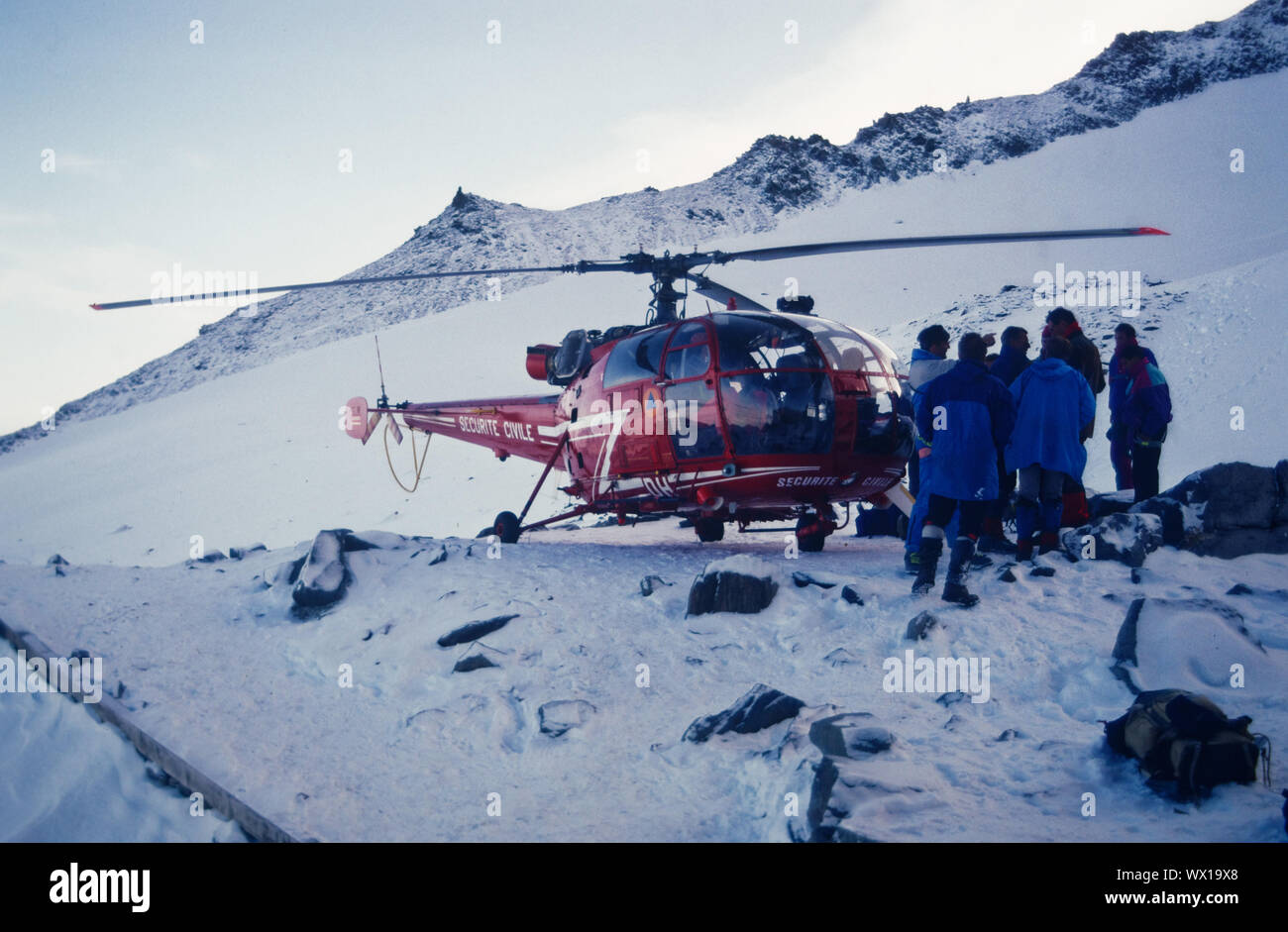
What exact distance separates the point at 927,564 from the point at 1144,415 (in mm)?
3242

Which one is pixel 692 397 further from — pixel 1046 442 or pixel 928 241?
pixel 1046 442

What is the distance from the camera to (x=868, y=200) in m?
49.1

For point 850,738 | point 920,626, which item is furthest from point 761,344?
point 850,738

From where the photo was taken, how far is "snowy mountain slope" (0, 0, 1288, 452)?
39562 millimetres

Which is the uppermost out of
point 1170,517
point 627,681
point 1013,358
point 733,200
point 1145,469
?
point 733,200

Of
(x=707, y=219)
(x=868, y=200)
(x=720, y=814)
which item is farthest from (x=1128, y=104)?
(x=720, y=814)

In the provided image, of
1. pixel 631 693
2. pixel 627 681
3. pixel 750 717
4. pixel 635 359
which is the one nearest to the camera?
pixel 750 717

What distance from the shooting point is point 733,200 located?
50062mm

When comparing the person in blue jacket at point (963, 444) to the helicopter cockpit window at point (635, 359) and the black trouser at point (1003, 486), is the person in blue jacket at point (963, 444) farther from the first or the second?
the helicopter cockpit window at point (635, 359)

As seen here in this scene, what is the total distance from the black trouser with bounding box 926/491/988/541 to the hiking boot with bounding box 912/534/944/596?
0.12 meters

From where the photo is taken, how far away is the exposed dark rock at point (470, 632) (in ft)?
21.3

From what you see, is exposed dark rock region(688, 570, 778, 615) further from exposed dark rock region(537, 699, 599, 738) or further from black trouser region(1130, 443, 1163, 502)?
black trouser region(1130, 443, 1163, 502)

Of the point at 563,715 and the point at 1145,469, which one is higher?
the point at 1145,469
